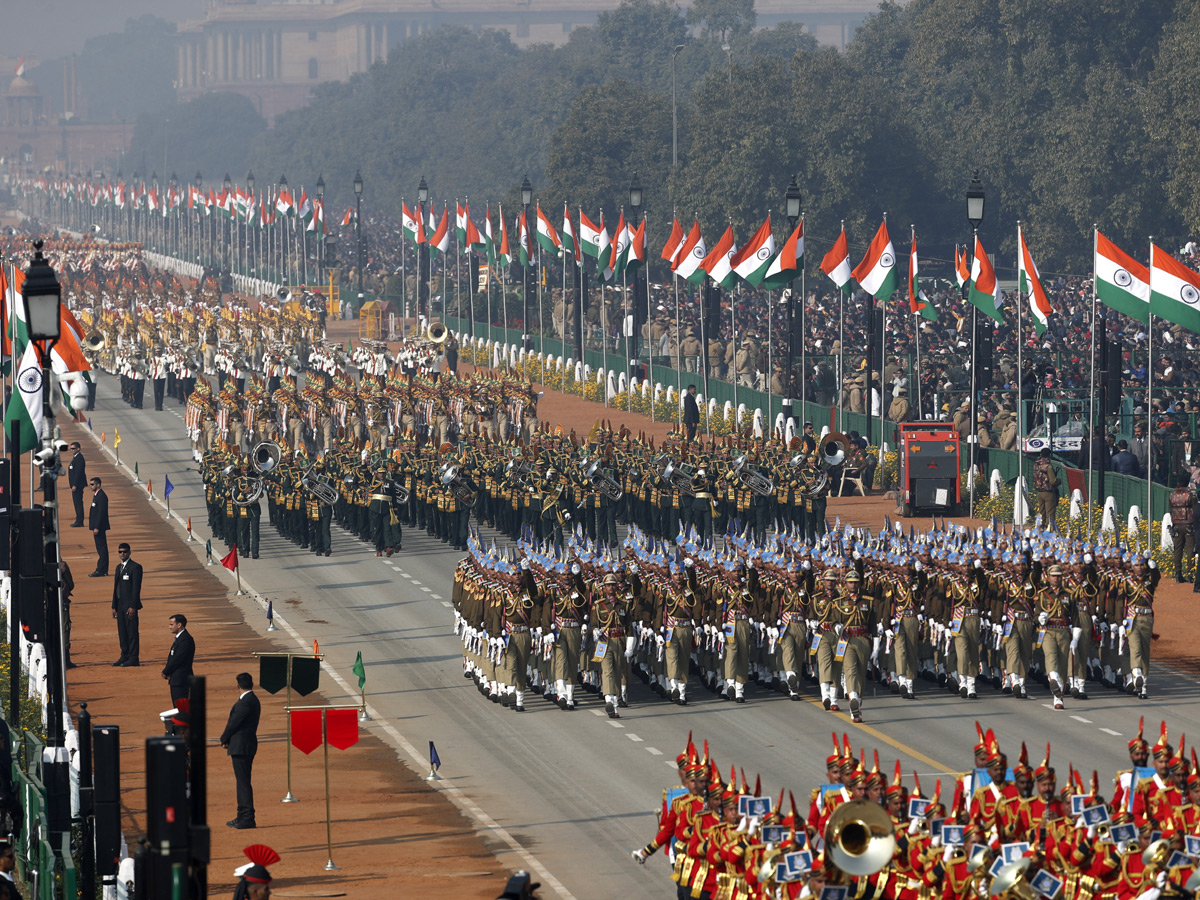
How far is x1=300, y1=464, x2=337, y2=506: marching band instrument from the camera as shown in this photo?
1487 inches

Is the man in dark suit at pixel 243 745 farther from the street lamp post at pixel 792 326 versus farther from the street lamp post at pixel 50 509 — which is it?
the street lamp post at pixel 792 326

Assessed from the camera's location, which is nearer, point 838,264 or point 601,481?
point 601,481

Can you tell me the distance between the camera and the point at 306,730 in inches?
829

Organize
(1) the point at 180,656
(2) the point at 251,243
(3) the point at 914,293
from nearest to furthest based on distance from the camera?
(1) the point at 180,656
(3) the point at 914,293
(2) the point at 251,243

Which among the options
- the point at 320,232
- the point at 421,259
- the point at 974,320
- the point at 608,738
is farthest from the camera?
the point at 320,232

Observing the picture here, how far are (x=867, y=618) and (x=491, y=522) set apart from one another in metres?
15.1

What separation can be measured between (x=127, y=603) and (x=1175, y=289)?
16321mm

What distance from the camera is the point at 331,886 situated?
1845 centimetres

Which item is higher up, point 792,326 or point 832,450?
point 792,326

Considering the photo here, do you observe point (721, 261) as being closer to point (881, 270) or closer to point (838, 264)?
point (838, 264)

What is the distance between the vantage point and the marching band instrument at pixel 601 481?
3675 cm

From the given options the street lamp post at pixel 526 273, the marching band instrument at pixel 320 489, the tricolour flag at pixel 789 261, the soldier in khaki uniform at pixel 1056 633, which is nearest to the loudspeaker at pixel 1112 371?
the tricolour flag at pixel 789 261

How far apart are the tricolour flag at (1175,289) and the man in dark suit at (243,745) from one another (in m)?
18.4

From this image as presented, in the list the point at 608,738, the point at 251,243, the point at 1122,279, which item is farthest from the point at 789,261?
the point at 251,243
